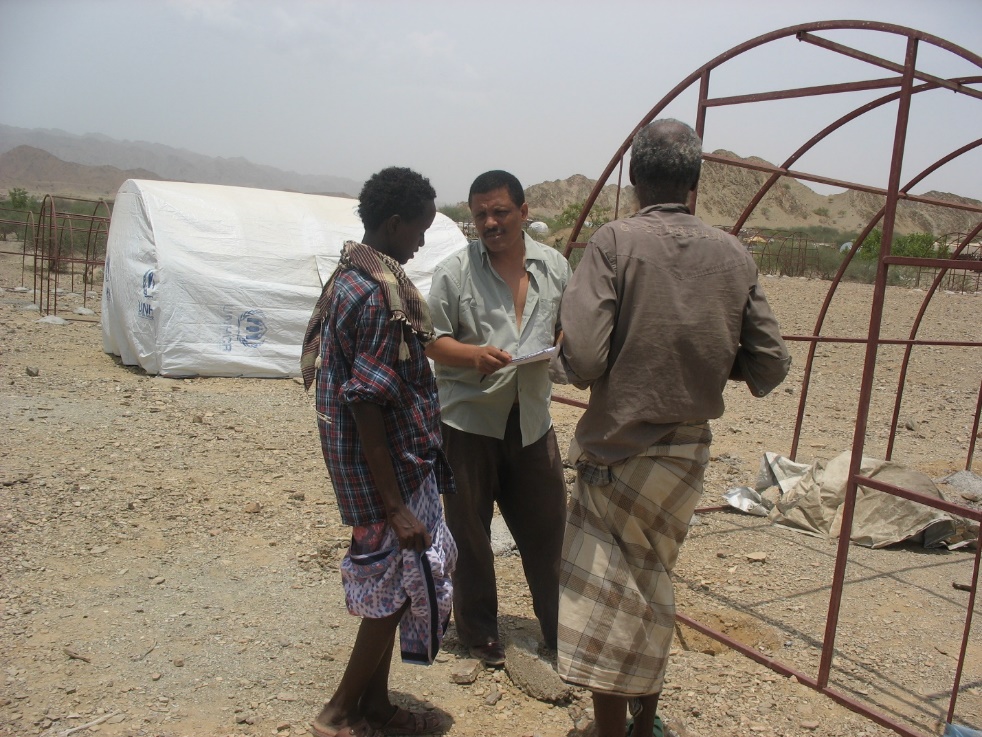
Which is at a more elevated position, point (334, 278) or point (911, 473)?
point (334, 278)

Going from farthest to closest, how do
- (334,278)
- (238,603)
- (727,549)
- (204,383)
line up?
1. (204,383)
2. (727,549)
3. (238,603)
4. (334,278)

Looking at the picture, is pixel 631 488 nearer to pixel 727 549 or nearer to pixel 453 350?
pixel 453 350

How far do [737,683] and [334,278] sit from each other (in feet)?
6.96

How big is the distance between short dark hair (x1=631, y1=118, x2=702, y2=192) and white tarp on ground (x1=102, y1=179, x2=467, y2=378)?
7524 mm

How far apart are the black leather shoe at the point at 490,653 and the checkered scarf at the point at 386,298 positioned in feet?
4.48

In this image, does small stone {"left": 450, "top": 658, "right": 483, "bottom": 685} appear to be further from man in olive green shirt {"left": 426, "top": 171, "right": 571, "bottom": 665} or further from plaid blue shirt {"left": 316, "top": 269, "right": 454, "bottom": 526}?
plaid blue shirt {"left": 316, "top": 269, "right": 454, "bottom": 526}

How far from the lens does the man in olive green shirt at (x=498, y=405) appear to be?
2924 millimetres

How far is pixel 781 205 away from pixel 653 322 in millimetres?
65564

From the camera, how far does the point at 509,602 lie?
12.3 feet

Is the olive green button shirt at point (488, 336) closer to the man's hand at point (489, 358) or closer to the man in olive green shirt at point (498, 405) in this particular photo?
the man in olive green shirt at point (498, 405)

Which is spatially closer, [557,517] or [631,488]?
[631,488]

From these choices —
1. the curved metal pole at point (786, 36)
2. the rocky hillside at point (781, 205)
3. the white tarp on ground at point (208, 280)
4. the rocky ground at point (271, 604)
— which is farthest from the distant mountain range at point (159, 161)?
the curved metal pole at point (786, 36)

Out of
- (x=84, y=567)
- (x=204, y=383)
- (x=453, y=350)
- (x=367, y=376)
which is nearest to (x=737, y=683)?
(x=453, y=350)

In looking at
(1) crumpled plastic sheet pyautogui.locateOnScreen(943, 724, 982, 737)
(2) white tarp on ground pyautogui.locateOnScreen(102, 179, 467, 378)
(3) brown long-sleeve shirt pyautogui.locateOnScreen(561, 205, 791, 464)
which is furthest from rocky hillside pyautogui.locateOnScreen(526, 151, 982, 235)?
(3) brown long-sleeve shirt pyautogui.locateOnScreen(561, 205, 791, 464)
